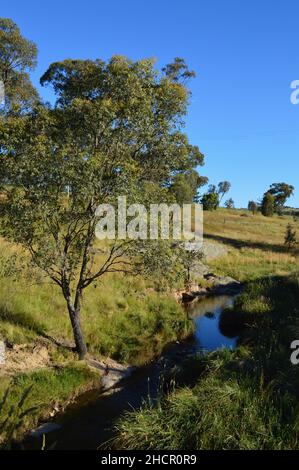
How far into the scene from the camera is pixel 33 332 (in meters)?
17.1

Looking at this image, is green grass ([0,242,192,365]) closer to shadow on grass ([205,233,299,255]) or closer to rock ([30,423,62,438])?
rock ([30,423,62,438])

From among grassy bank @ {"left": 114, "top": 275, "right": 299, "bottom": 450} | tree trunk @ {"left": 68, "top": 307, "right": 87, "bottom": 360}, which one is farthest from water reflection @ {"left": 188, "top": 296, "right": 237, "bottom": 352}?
tree trunk @ {"left": 68, "top": 307, "right": 87, "bottom": 360}

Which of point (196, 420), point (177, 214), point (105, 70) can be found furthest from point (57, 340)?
point (105, 70)

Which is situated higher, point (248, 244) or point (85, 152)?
point (85, 152)

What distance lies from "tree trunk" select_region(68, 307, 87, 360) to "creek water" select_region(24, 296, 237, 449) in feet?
6.84

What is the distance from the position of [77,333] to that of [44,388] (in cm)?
306

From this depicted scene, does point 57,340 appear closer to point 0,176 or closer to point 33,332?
point 33,332

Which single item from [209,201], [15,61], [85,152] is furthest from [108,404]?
[209,201]

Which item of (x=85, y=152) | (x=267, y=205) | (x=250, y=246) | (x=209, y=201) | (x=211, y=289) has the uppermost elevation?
(x=209, y=201)

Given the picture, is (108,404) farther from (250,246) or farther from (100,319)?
(250,246)

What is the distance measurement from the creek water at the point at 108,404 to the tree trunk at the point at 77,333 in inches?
82.0

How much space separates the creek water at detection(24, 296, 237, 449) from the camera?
1202 centimetres

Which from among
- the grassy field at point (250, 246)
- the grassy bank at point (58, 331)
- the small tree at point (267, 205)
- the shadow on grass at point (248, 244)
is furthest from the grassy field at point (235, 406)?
the small tree at point (267, 205)

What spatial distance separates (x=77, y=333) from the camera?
16.8 meters
